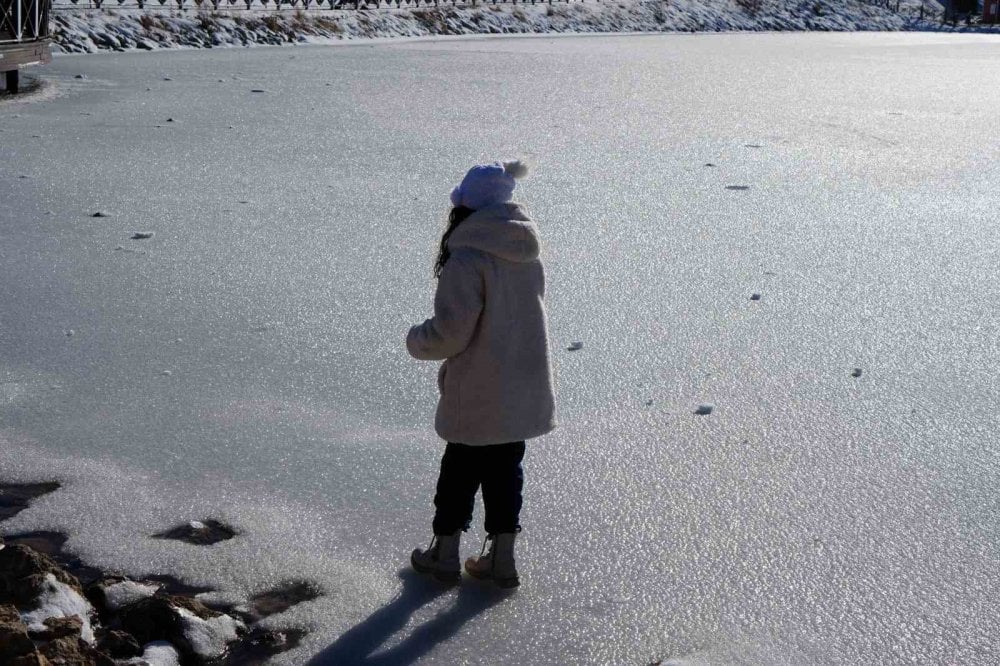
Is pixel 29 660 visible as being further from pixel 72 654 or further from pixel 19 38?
pixel 19 38

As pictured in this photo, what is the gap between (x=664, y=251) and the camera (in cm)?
618

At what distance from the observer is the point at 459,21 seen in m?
26.7

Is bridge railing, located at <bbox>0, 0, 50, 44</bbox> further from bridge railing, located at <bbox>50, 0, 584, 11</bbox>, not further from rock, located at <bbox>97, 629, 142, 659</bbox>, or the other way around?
rock, located at <bbox>97, 629, 142, 659</bbox>

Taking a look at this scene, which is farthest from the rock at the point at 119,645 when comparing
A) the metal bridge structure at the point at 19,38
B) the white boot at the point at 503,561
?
the metal bridge structure at the point at 19,38

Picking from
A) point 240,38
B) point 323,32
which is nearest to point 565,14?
point 323,32

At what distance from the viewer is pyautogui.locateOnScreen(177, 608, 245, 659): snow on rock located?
2.52m

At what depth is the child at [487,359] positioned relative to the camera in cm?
269

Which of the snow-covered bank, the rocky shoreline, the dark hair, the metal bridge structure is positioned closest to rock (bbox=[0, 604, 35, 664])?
the rocky shoreline

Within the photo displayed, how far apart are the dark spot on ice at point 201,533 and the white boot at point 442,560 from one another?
0.52 meters

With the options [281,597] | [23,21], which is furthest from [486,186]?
[23,21]

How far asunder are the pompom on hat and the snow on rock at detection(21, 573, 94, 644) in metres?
1.15

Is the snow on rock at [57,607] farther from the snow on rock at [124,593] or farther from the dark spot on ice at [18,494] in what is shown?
the dark spot on ice at [18,494]

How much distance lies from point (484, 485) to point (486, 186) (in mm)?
704

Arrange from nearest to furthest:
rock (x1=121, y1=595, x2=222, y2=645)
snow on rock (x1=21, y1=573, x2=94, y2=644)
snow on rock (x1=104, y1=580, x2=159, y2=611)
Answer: snow on rock (x1=21, y1=573, x2=94, y2=644), rock (x1=121, y1=595, x2=222, y2=645), snow on rock (x1=104, y1=580, x2=159, y2=611)
